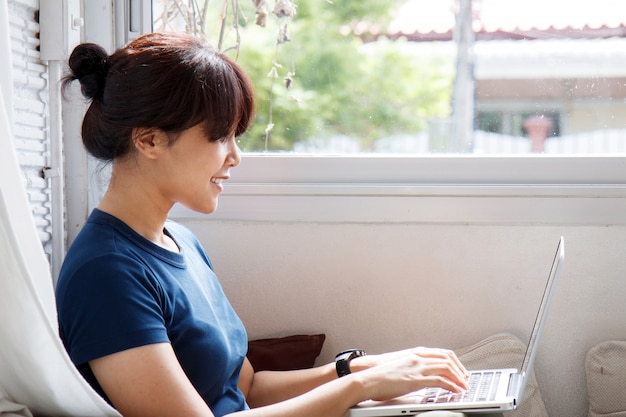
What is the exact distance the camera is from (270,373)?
1695mm

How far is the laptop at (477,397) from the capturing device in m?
1.29

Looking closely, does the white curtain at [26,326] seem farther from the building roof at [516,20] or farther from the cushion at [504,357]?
the building roof at [516,20]

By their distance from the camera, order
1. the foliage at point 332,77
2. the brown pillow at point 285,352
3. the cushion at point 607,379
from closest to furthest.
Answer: the cushion at point 607,379
the brown pillow at point 285,352
the foliage at point 332,77

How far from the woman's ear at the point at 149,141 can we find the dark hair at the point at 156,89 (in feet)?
0.05

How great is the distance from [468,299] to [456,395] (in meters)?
0.52

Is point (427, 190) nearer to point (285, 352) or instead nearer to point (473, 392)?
point (285, 352)

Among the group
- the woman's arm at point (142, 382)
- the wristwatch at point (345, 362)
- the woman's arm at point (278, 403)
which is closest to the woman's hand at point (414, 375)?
the woman's arm at point (278, 403)

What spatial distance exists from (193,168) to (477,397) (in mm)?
603

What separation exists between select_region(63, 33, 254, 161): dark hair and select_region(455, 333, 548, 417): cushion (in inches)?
29.6

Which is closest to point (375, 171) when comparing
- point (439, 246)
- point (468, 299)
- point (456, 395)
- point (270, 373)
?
point (439, 246)

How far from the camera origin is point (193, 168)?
1.43 metres

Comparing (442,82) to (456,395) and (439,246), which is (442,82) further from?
(456,395)

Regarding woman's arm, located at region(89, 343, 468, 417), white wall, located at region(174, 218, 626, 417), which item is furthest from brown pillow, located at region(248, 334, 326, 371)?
woman's arm, located at region(89, 343, 468, 417)

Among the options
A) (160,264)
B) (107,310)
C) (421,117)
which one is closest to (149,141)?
(160,264)
